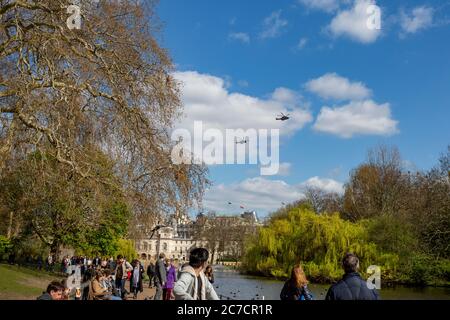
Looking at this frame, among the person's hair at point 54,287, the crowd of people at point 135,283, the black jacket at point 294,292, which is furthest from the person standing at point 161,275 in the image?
the person's hair at point 54,287

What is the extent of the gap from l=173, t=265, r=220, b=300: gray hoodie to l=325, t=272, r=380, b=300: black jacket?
99 cm

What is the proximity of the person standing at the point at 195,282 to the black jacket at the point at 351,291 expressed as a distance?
990mm

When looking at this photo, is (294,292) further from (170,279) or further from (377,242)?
(377,242)

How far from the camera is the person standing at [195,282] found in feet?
14.2

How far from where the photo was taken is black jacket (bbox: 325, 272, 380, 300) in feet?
14.4

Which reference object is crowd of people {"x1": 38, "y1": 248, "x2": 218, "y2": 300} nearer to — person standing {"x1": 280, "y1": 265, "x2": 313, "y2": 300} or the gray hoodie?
the gray hoodie

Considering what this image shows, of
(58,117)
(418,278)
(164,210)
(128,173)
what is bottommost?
(418,278)

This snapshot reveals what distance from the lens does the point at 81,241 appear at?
33.4 meters

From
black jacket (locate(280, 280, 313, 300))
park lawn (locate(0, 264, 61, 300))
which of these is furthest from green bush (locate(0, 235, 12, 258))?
black jacket (locate(280, 280, 313, 300))

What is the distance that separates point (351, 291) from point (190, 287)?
1.34 meters

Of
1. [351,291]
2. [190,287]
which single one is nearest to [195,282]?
[190,287]

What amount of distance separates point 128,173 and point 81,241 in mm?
19407
